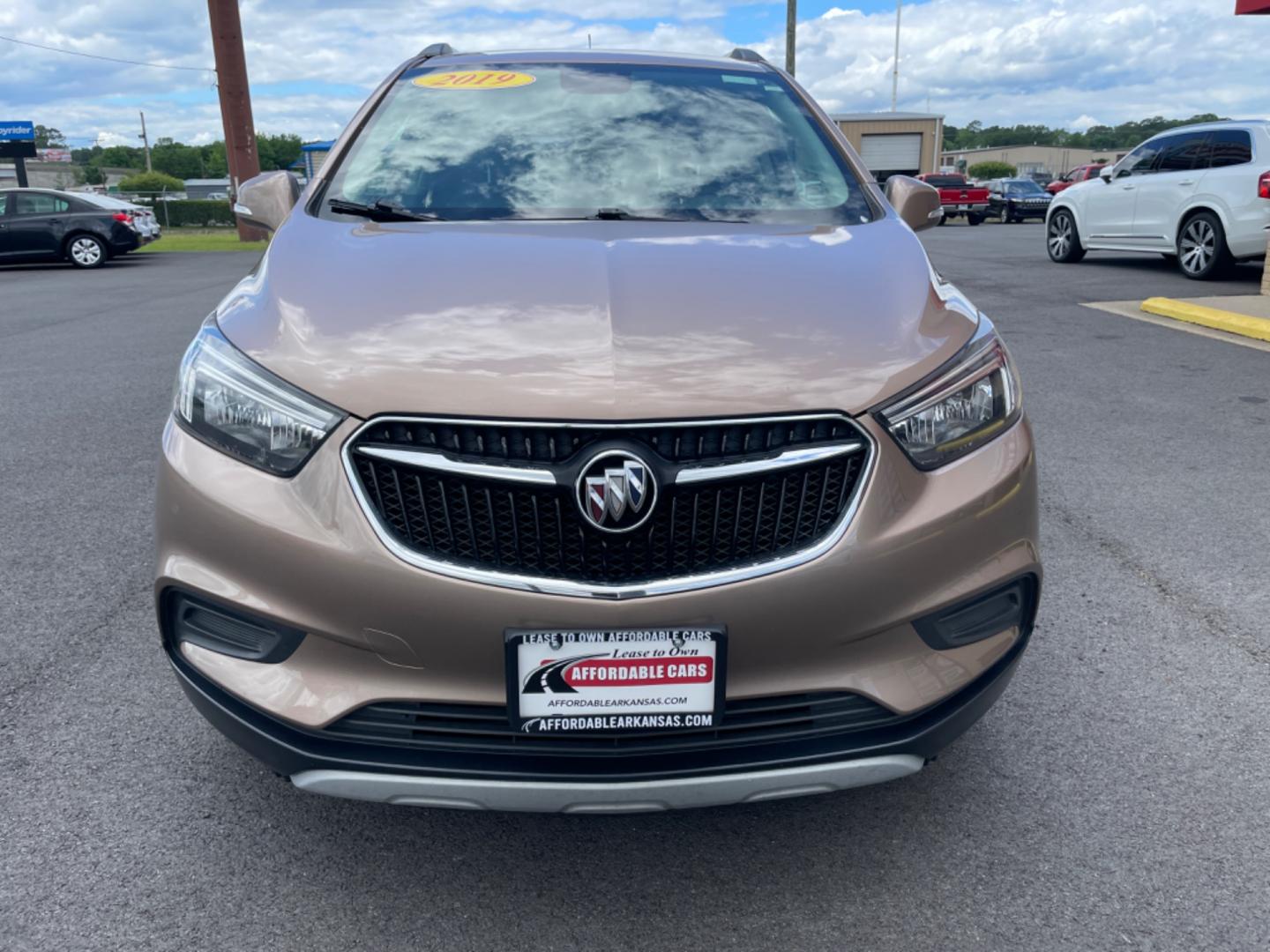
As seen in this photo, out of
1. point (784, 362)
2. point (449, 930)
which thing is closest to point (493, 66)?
point (784, 362)

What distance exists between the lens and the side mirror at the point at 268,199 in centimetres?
312

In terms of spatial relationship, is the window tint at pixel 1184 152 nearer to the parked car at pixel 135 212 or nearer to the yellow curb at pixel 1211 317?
the yellow curb at pixel 1211 317

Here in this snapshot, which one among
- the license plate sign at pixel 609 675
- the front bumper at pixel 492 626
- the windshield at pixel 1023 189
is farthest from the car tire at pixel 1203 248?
the windshield at pixel 1023 189

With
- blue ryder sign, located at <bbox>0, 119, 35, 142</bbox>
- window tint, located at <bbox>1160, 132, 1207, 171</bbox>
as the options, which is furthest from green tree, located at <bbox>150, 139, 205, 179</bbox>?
window tint, located at <bbox>1160, 132, 1207, 171</bbox>

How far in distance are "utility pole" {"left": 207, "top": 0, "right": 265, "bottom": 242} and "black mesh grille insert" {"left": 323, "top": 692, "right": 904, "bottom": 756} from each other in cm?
2492

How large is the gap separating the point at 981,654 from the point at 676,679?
62 centimetres

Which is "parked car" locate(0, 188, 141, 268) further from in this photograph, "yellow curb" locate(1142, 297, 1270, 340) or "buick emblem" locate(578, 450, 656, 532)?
"buick emblem" locate(578, 450, 656, 532)

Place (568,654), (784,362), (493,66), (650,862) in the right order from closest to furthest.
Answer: (568,654) < (784,362) < (650,862) < (493,66)

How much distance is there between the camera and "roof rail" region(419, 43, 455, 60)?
12.3 ft

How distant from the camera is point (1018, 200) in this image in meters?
30.8

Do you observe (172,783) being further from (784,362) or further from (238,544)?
(784,362)

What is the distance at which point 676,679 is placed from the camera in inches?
70.7

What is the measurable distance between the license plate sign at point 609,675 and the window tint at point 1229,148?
1167 cm

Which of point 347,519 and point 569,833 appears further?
point 569,833
